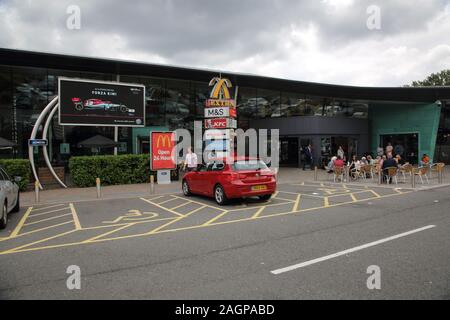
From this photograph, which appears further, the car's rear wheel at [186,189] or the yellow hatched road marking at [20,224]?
the car's rear wheel at [186,189]

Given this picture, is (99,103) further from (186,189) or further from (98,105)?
(186,189)

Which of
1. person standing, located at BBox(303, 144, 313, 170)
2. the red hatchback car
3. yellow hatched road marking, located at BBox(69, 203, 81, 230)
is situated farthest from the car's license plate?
person standing, located at BBox(303, 144, 313, 170)

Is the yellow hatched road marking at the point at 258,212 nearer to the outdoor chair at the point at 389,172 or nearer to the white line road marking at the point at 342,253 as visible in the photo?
the white line road marking at the point at 342,253

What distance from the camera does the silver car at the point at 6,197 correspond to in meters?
7.88

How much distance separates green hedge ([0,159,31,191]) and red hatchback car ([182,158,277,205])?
8.37m

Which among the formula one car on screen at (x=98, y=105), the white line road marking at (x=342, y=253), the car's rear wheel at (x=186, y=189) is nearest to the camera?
the white line road marking at (x=342, y=253)

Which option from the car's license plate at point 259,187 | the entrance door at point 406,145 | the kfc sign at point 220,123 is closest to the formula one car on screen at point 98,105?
the kfc sign at point 220,123

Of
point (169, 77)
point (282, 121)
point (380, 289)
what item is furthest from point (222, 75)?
point (380, 289)

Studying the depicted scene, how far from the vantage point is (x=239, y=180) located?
10188 millimetres

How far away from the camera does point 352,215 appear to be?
28.7 feet

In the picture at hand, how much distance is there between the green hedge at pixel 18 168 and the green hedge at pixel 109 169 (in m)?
1.90

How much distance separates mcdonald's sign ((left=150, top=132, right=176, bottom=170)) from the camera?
17344 millimetres
